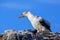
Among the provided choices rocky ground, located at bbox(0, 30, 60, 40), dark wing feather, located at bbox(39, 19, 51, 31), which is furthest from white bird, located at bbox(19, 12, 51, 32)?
rocky ground, located at bbox(0, 30, 60, 40)

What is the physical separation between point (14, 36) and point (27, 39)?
0.74m

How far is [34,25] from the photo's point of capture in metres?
21.9

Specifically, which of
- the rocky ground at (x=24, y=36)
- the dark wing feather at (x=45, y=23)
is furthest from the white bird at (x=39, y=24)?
the rocky ground at (x=24, y=36)

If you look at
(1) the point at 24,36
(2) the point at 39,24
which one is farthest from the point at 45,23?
(1) the point at 24,36

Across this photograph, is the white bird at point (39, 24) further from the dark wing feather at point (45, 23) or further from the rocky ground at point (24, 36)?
the rocky ground at point (24, 36)

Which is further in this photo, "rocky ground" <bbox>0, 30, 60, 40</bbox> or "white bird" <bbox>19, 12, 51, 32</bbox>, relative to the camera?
"white bird" <bbox>19, 12, 51, 32</bbox>

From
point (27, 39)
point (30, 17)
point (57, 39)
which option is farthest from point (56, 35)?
point (30, 17)

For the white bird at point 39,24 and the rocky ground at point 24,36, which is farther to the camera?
the white bird at point 39,24

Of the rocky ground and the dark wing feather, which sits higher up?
the dark wing feather

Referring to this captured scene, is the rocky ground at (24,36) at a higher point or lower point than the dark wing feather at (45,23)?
lower

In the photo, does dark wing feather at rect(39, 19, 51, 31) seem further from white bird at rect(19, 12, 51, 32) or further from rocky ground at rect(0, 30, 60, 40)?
rocky ground at rect(0, 30, 60, 40)

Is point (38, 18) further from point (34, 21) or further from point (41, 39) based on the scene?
point (41, 39)

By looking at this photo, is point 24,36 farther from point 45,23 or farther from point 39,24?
point 39,24

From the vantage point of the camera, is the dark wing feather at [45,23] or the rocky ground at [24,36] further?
the dark wing feather at [45,23]
